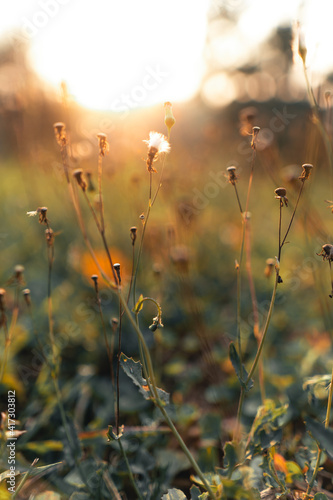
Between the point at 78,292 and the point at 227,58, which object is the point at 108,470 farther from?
the point at 227,58

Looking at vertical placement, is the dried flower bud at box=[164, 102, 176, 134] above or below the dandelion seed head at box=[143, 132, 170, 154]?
above

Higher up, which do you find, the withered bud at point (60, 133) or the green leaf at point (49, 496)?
the withered bud at point (60, 133)

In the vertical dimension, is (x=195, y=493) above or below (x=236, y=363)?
below

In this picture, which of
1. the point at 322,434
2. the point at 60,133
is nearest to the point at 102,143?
the point at 60,133

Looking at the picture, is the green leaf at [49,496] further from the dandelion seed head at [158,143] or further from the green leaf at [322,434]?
the dandelion seed head at [158,143]

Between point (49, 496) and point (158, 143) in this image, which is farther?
point (49, 496)

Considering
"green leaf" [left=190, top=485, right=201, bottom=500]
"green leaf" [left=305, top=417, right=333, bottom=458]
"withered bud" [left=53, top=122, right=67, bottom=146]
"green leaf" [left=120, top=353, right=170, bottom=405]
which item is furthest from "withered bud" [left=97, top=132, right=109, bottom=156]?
"green leaf" [left=190, top=485, right=201, bottom=500]

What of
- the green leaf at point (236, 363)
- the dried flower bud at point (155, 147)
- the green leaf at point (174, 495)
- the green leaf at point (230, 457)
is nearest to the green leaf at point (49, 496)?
the green leaf at point (174, 495)

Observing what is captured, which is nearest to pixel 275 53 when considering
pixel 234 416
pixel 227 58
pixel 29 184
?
pixel 227 58

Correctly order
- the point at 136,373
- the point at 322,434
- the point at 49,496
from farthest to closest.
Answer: the point at 49,496 → the point at 136,373 → the point at 322,434

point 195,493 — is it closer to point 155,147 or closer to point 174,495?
point 174,495

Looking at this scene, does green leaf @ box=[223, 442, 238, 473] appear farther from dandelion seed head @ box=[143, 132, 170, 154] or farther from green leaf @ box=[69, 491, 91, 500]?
dandelion seed head @ box=[143, 132, 170, 154]

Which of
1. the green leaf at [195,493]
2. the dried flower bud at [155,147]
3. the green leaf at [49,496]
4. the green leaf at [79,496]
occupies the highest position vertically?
the dried flower bud at [155,147]

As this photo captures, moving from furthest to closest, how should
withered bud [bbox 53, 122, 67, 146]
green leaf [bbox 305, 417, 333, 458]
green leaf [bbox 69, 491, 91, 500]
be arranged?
1. green leaf [bbox 69, 491, 91, 500]
2. withered bud [bbox 53, 122, 67, 146]
3. green leaf [bbox 305, 417, 333, 458]
